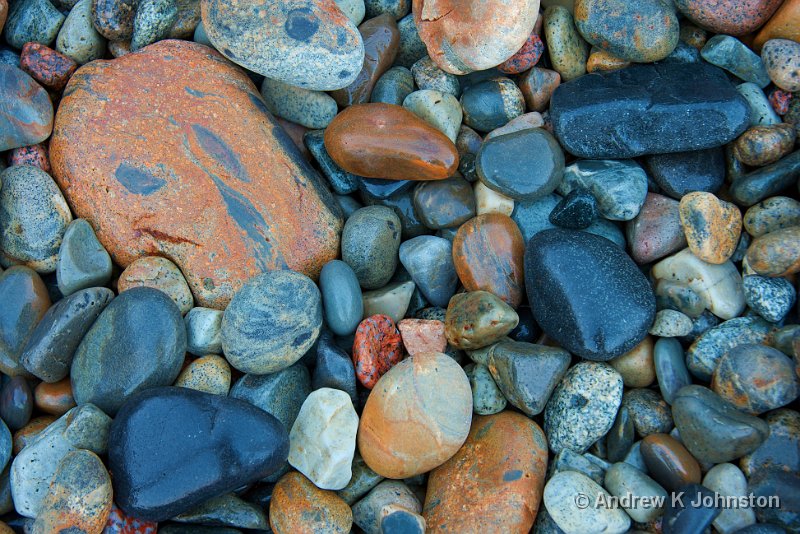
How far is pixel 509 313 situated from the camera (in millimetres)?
2537

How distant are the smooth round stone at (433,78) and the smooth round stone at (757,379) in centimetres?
176

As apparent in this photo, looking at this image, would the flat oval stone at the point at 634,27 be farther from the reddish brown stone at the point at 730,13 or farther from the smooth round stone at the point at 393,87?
the smooth round stone at the point at 393,87

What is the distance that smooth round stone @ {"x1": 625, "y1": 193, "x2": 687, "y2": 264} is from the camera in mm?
2746

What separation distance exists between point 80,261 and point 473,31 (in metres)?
2.02

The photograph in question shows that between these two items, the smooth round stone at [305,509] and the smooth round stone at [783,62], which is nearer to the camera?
the smooth round stone at [305,509]

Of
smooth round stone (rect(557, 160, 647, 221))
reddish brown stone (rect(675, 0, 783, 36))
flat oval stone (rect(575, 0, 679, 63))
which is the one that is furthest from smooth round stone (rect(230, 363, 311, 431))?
reddish brown stone (rect(675, 0, 783, 36))

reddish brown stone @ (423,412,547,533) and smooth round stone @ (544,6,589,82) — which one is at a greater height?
smooth round stone @ (544,6,589,82)

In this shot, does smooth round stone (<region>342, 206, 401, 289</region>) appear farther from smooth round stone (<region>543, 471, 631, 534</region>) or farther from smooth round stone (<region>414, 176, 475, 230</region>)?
smooth round stone (<region>543, 471, 631, 534</region>)

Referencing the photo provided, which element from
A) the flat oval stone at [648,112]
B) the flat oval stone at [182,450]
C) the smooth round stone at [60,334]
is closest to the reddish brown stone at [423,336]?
the flat oval stone at [182,450]

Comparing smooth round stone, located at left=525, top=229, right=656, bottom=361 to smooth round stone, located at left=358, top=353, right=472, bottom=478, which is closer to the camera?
smooth round stone, located at left=358, top=353, right=472, bottom=478

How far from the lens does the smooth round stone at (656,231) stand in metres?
2.75

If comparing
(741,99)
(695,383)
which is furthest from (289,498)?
(741,99)

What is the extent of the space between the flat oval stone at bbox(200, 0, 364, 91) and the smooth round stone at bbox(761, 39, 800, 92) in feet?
5.99

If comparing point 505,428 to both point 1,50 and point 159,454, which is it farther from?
point 1,50
